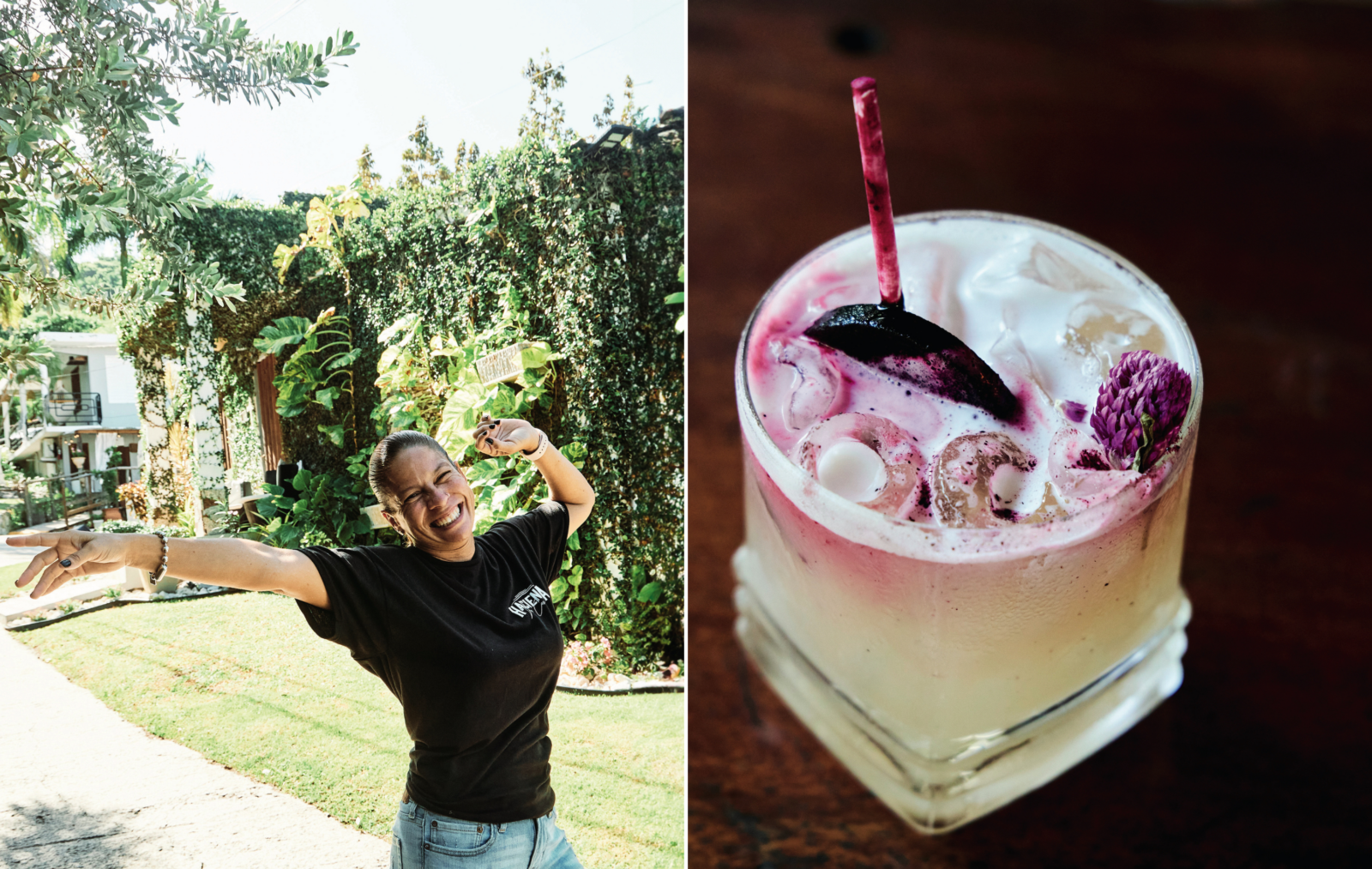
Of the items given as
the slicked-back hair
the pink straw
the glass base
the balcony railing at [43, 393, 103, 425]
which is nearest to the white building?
the balcony railing at [43, 393, 103, 425]

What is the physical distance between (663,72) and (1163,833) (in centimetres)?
143

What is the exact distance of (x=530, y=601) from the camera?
131 cm

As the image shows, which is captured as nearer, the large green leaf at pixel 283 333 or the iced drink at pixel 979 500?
the iced drink at pixel 979 500

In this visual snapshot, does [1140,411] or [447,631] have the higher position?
[1140,411]

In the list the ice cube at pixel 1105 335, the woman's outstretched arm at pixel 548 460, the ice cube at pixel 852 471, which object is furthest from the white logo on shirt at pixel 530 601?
the ice cube at pixel 1105 335

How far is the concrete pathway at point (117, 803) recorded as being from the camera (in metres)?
1.35

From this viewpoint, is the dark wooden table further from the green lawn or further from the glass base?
the green lawn

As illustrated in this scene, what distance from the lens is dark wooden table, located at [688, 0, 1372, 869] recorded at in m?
1.31

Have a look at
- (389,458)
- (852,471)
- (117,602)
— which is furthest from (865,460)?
(117,602)

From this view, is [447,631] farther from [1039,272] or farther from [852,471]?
[1039,272]

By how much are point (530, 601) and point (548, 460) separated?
24cm

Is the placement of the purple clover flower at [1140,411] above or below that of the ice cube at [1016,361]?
below

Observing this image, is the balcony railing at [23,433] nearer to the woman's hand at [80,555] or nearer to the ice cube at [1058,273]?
the woman's hand at [80,555]

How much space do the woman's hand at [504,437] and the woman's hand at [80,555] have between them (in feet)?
1.51
